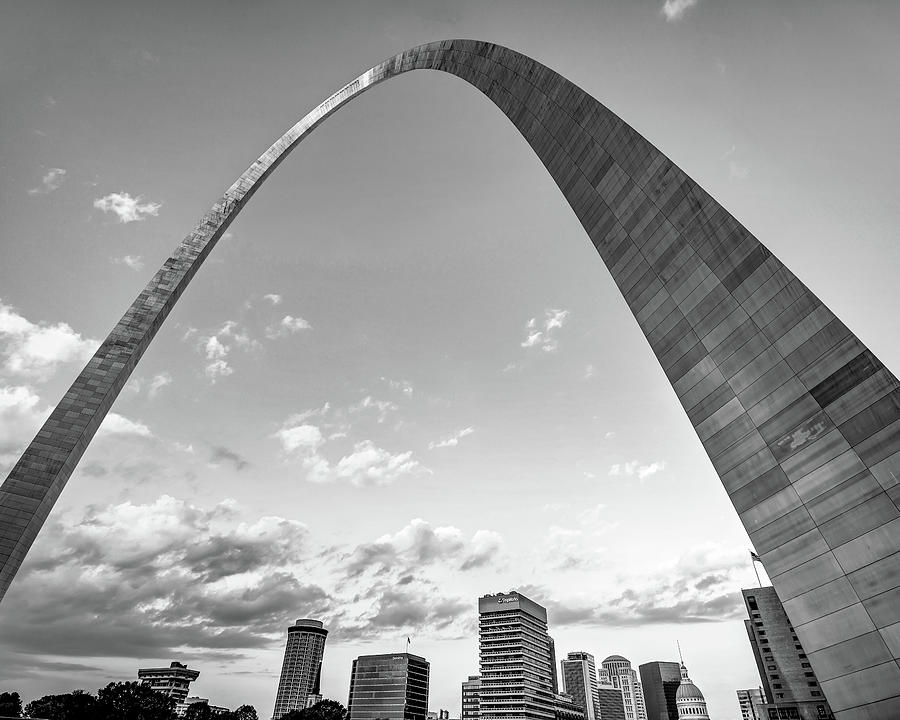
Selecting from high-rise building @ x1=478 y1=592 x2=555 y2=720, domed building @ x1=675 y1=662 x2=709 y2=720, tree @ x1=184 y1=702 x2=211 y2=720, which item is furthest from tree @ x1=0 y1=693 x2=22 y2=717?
domed building @ x1=675 y1=662 x2=709 y2=720

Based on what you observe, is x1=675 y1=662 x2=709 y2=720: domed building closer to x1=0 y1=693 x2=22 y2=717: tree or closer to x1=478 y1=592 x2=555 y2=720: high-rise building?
x1=478 y1=592 x2=555 y2=720: high-rise building

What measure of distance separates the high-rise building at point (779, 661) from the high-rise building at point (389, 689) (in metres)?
117

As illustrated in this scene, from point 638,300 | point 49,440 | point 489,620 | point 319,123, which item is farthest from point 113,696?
point 489,620

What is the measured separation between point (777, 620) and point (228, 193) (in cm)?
18381

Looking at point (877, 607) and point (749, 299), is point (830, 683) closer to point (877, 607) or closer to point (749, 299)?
point (877, 607)

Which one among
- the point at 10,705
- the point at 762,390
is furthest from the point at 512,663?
Result: the point at 762,390

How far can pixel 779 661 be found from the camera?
144750 millimetres

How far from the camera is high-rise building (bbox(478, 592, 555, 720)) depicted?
176625mm

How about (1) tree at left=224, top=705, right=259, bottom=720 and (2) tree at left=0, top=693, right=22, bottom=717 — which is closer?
(2) tree at left=0, top=693, right=22, bottom=717

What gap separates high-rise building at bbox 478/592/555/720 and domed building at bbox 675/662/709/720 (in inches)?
1885

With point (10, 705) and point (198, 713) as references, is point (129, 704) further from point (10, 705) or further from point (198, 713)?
point (198, 713)

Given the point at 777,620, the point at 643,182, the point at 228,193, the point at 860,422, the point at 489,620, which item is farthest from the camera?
the point at 489,620

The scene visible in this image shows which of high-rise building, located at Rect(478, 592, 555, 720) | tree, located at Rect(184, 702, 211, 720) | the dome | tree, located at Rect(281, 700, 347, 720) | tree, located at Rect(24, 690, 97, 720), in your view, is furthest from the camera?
the dome

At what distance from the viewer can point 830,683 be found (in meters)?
12.1
